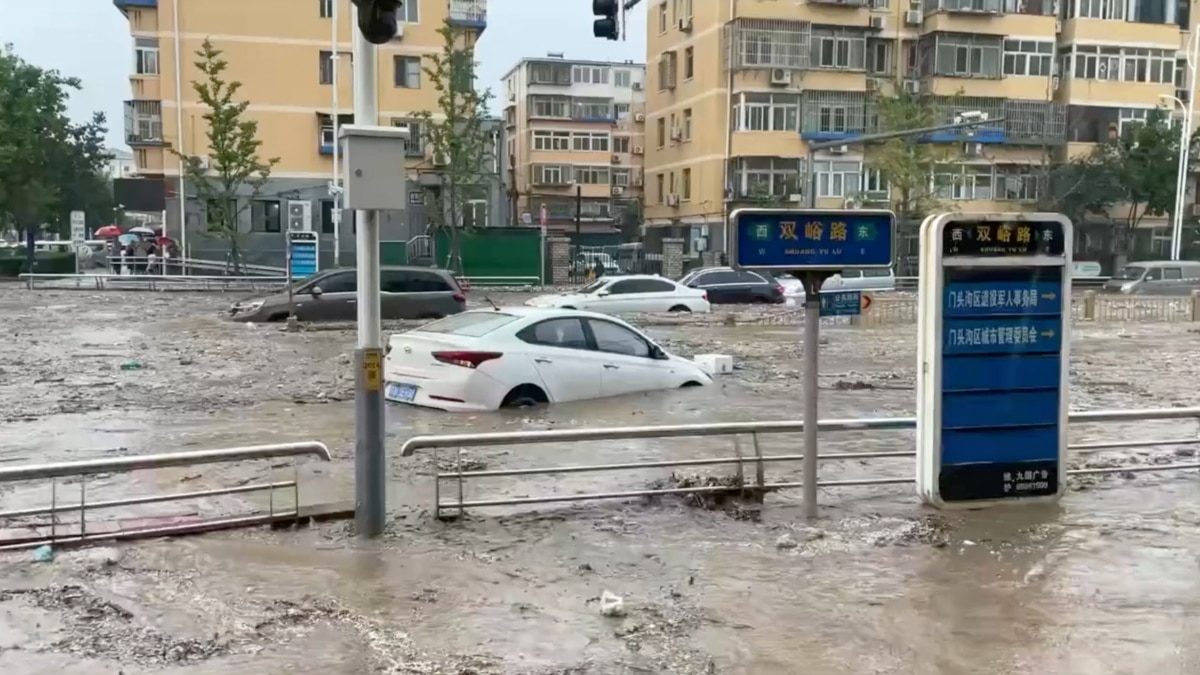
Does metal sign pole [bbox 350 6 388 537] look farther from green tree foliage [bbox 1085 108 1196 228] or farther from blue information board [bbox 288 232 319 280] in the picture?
green tree foliage [bbox 1085 108 1196 228]

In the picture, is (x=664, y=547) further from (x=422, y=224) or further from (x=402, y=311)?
(x=422, y=224)

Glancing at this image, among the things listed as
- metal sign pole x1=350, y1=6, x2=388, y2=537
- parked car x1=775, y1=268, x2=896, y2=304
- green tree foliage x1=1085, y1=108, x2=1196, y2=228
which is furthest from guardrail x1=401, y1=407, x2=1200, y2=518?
green tree foliage x1=1085, y1=108, x2=1196, y2=228

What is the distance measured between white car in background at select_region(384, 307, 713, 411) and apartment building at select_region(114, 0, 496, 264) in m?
35.0

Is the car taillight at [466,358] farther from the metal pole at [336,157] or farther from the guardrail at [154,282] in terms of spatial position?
the metal pole at [336,157]

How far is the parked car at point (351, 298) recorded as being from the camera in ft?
84.1

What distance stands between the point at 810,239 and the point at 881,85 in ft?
156

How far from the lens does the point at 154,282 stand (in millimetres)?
41062

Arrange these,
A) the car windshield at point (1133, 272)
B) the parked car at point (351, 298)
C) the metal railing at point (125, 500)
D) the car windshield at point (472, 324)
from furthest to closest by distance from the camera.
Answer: the car windshield at point (1133, 272) → the parked car at point (351, 298) → the car windshield at point (472, 324) → the metal railing at point (125, 500)

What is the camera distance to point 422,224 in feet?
168

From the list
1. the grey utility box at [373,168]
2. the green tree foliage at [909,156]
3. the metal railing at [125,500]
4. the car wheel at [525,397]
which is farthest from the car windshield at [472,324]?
the green tree foliage at [909,156]

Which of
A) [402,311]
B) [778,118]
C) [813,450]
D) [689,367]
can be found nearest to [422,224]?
[778,118]

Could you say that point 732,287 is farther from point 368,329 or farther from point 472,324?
point 368,329

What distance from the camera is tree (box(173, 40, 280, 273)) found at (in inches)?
1695

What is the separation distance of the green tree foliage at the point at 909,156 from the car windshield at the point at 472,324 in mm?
37169
